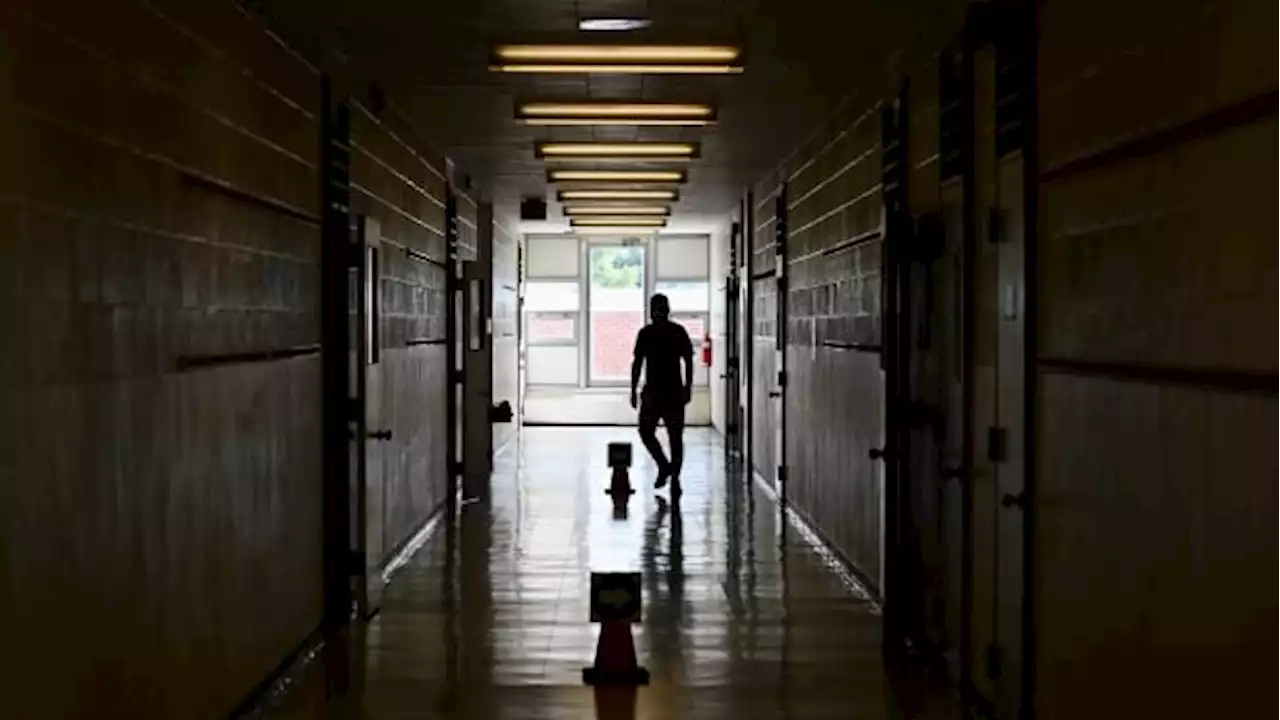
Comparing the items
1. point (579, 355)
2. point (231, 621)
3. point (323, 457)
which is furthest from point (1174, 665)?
point (579, 355)

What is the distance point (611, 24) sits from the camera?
22.5 feet

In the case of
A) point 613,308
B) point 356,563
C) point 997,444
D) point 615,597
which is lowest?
point 356,563

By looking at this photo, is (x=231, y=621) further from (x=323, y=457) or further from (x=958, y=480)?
(x=958, y=480)

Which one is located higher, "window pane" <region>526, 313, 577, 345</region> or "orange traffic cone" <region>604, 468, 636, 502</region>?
"window pane" <region>526, 313, 577, 345</region>

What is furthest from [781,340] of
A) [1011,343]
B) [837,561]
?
[1011,343]

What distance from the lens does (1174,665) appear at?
11.6ft

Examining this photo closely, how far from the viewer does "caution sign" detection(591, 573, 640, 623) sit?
243 inches

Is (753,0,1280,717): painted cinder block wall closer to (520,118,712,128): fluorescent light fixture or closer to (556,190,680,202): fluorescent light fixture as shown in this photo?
(520,118,712,128): fluorescent light fixture

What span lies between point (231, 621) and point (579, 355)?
61.6ft

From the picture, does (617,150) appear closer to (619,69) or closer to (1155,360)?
(619,69)

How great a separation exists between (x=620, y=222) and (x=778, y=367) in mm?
7258

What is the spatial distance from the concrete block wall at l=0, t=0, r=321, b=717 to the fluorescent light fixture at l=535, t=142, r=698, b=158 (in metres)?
4.42

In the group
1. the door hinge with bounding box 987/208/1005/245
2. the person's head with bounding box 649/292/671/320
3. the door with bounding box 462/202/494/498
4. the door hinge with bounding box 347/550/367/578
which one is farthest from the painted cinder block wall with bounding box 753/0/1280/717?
A: the door with bounding box 462/202/494/498

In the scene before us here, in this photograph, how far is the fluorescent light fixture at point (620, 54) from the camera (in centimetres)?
723
